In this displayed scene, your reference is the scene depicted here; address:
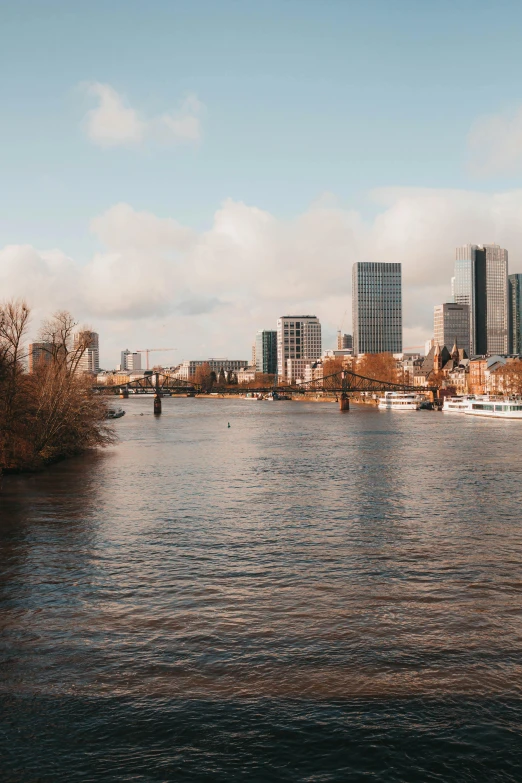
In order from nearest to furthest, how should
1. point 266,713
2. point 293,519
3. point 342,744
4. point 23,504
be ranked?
point 342,744 < point 266,713 < point 293,519 < point 23,504

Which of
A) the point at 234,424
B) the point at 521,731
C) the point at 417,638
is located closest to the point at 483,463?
the point at 417,638

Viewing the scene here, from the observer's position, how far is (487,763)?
13.2m

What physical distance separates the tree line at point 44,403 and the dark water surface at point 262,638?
433 inches

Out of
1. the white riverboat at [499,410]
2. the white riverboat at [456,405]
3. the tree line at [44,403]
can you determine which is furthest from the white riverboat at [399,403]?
the tree line at [44,403]

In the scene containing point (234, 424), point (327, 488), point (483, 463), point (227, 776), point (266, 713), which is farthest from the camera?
point (234, 424)

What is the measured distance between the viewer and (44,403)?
182ft

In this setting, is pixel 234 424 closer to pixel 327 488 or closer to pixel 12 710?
pixel 327 488

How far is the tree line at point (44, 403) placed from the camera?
49.8 m

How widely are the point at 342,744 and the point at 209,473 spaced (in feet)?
133

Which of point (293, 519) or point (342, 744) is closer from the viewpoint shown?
point (342, 744)

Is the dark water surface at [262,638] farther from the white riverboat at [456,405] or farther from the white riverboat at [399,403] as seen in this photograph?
the white riverboat at [399,403]

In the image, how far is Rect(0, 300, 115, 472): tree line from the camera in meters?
49.8

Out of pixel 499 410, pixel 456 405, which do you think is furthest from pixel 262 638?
pixel 456 405

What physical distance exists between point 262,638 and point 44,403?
40.1m
